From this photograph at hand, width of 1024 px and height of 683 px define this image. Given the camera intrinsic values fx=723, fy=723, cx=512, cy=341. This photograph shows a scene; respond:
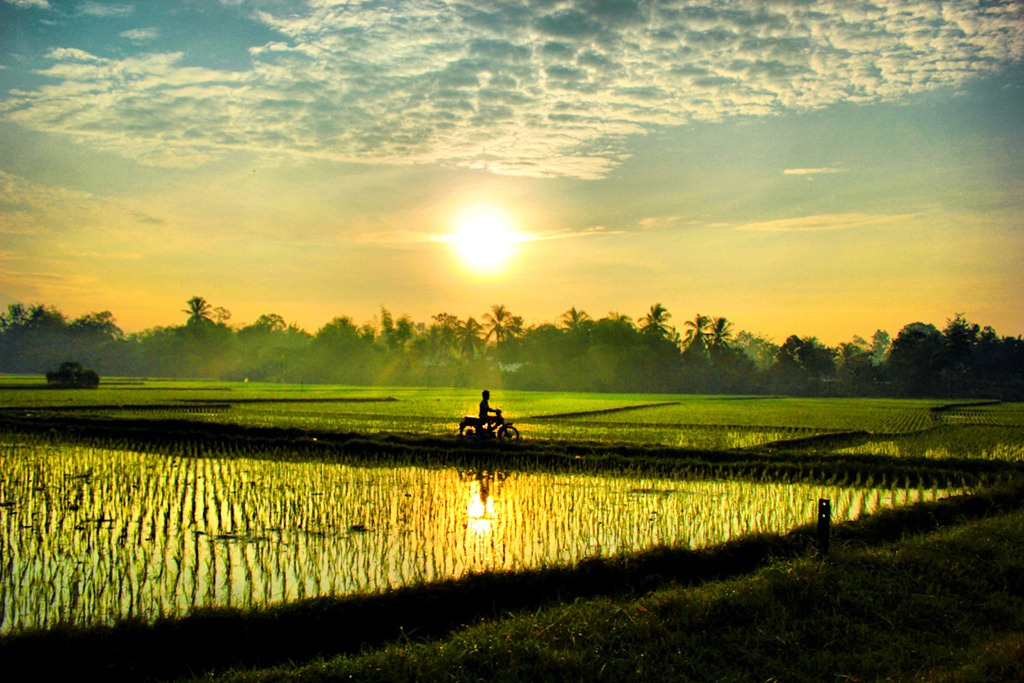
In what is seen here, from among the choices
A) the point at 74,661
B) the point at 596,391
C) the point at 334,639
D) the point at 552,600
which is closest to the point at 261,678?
the point at 334,639

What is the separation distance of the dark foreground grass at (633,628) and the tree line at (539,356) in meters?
53.0

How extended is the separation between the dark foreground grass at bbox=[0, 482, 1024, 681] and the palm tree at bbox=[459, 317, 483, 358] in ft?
214

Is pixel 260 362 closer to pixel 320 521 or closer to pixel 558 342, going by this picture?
pixel 558 342

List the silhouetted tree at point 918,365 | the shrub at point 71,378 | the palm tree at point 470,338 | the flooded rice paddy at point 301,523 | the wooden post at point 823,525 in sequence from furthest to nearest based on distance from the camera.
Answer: the palm tree at point 470,338
the silhouetted tree at point 918,365
the shrub at point 71,378
the wooden post at point 823,525
the flooded rice paddy at point 301,523

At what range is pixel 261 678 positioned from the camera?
13.0 ft

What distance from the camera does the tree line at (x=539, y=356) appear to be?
2093 inches

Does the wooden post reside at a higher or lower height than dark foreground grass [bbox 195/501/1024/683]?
higher

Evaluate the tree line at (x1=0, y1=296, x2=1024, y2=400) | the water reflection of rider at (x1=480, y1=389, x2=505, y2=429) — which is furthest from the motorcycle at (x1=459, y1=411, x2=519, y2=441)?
the tree line at (x1=0, y1=296, x2=1024, y2=400)

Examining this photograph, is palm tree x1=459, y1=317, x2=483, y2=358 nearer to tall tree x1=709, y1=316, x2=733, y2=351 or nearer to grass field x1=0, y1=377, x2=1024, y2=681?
tall tree x1=709, y1=316, x2=733, y2=351


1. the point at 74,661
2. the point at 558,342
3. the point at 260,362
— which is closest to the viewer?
the point at 74,661

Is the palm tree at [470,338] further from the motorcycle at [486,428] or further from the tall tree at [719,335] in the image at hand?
the motorcycle at [486,428]

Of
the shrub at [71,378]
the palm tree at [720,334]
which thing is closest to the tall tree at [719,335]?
the palm tree at [720,334]

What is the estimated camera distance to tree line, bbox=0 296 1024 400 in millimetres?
53156

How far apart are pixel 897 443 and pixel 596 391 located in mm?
45058
